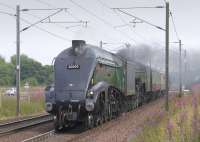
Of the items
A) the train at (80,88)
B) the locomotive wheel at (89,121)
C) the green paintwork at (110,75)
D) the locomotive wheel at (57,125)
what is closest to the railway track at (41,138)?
the locomotive wheel at (57,125)

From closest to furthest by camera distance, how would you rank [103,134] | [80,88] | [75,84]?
[103,134]
[80,88]
[75,84]

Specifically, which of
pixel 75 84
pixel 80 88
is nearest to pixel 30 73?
pixel 75 84

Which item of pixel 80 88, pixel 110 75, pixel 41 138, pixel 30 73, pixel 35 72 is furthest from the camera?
pixel 35 72

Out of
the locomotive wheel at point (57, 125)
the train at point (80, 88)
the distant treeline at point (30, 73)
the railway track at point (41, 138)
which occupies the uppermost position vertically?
the distant treeline at point (30, 73)

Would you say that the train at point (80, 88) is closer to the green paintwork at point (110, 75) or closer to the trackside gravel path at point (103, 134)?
the green paintwork at point (110, 75)

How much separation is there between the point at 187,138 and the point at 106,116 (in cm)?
1159

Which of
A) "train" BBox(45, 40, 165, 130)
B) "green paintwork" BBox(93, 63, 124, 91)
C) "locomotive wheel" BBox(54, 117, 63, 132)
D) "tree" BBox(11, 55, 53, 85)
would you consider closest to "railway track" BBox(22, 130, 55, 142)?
"locomotive wheel" BBox(54, 117, 63, 132)

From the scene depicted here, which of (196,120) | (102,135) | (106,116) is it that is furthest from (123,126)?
(196,120)

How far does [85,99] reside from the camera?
19.6m

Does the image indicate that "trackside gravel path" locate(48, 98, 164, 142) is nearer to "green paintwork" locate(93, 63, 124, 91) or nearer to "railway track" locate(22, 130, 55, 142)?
"railway track" locate(22, 130, 55, 142)

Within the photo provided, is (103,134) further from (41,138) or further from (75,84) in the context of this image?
(75,84)

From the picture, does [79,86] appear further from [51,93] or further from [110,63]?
[110,63]

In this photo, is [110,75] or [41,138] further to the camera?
[110,75]

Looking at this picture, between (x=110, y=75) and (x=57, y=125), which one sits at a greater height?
(x=110, y=75)
